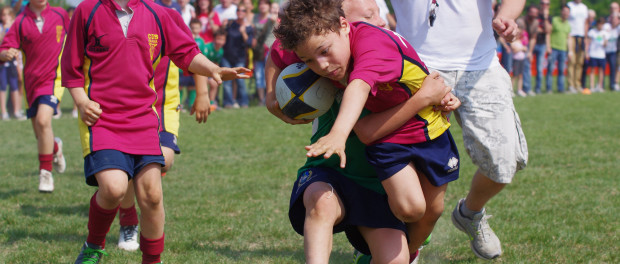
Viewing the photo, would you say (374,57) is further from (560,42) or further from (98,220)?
(560,42)

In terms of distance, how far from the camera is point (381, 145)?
139 inches

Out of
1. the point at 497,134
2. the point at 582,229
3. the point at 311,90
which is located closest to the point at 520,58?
the point at 582,229

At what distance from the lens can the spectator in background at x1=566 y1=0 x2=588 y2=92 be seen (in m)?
19.8

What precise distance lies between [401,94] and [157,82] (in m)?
2.37

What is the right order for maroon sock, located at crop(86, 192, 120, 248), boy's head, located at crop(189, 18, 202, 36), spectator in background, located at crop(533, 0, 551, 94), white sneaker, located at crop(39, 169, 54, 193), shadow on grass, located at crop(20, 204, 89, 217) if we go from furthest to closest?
1. spectator in background, located at crop(533, 0, 551, 94)
2. boy's head, located at crop(189, 18, 202, 36)
3. white sneaker, located at crop(39, 169, 54, 193)
4. shadow on grass, located at crop(20, 204, 89, 217)
5. maroon sock, located at crop(86, 192, 120, 248)

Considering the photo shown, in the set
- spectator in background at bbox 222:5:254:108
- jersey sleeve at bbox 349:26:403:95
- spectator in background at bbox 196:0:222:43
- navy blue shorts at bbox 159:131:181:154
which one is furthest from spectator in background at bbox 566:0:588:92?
jersey sleeve at bbox 349:26:403:95

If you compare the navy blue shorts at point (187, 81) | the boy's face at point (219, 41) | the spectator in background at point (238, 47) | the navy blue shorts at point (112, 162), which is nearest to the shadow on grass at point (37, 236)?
the navy blue shorts at point (112, 162)

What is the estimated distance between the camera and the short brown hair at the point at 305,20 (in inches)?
126

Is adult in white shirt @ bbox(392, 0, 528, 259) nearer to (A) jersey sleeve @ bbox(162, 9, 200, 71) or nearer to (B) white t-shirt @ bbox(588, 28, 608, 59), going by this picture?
(A) jersey sleeve @ bbox(162, 9, 200, 71)

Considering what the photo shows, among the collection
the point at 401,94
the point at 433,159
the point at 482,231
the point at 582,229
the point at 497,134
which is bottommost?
the point at 582,229

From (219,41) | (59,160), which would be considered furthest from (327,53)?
(219,41)

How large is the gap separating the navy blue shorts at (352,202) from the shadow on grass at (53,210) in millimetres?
3130

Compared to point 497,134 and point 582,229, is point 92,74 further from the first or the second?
point 582,229

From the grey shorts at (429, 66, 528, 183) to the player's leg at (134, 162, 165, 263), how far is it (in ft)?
5.99
